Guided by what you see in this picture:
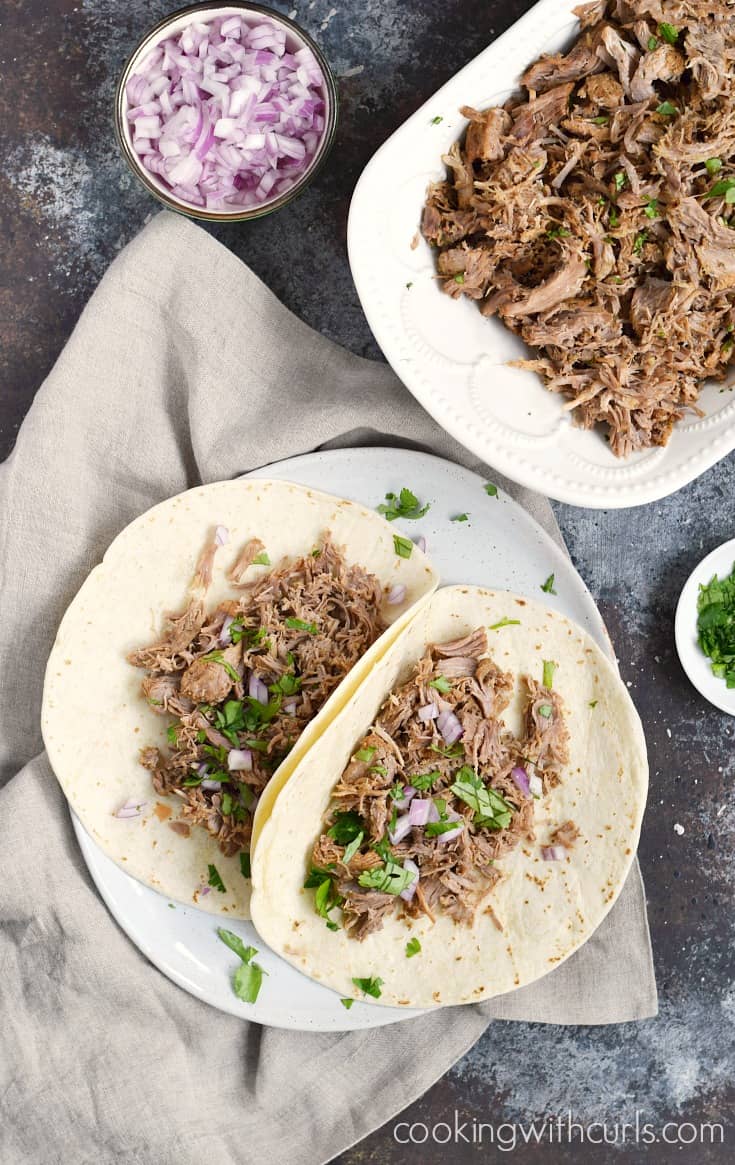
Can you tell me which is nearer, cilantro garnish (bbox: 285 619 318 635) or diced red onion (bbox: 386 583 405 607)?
cilantro garnish (bbox: 285 619 318 635)

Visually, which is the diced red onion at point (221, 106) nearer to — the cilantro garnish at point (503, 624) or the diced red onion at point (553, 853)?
the cilantro garnish at point (503, 624)

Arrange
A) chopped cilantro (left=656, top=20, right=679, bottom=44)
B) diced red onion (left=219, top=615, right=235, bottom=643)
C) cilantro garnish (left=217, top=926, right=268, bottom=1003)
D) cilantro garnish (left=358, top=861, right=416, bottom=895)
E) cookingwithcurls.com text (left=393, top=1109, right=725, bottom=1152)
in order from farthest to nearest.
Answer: cookingwithcurls.com text (left=393, top=1109, right=725, bottom=1152)
cilantro garnish (left=217, top=926, right=268, bottom=1003)
diced red onion (left=219, top=615, right=235, bottom=643)
cilantro garnish (left=358, top=861, right=416, bottom=895)
chopped cilantro (left=656, top=20, right=679, bottom=44)

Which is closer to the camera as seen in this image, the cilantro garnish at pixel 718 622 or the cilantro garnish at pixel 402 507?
the cilantro garnish at pixel 402 507

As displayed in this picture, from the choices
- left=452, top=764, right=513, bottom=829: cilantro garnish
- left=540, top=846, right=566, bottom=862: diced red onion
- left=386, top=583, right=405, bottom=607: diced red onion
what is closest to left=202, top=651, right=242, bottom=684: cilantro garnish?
A: left=386, top=583, right=405, bottom=607: diced red onion

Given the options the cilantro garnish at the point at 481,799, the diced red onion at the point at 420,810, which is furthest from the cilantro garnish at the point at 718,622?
the diced red onion at the point at 420,810

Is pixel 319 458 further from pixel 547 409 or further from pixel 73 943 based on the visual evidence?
pixel 73 943

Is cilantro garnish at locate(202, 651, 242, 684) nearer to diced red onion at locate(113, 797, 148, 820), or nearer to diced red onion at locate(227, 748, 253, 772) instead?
diced red onion at locate(227, 748, 253, 772)

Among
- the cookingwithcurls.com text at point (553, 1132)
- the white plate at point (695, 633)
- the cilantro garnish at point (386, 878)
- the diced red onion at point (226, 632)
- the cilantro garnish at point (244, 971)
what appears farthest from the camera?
the cookingwithcurls.com text at point (553, 1132)

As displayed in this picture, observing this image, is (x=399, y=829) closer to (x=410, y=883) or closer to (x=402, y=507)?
(x=410, y=883)
